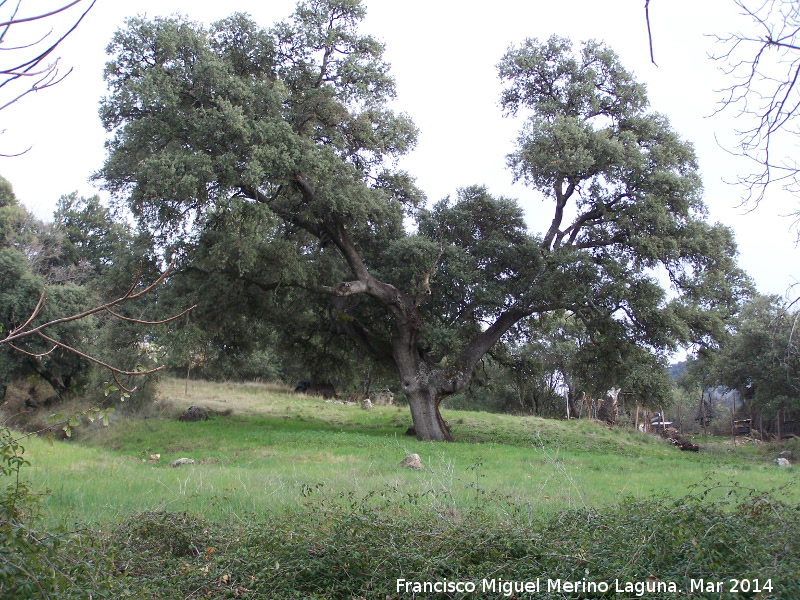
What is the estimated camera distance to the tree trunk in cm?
1808

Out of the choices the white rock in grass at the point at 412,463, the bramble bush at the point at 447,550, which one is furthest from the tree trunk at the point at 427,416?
the bramble bush at the point at 447,550

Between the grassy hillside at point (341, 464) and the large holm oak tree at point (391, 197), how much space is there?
3583mm

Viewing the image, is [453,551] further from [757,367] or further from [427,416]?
[757,367]

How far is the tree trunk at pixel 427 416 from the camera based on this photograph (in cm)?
1808

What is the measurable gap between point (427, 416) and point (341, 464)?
284 inches

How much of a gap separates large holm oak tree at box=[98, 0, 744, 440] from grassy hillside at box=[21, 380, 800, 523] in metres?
3.58

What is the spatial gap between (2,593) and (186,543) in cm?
228

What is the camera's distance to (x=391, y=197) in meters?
19.8

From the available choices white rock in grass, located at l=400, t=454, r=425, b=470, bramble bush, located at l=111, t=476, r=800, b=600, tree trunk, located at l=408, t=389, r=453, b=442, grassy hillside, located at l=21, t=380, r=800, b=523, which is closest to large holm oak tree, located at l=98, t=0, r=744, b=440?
tree trunk, located at l=408, t=389, r=453, b=442

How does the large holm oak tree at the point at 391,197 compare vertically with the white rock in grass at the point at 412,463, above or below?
above

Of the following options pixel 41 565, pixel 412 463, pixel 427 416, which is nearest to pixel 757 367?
pixel 427 416

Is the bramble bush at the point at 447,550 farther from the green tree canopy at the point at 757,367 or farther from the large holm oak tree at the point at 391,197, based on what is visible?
the green tree canopy at the point at 757,367

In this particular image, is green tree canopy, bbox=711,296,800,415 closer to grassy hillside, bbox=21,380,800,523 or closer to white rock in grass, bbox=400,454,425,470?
grassy hillside, bbox=21,380,800,523

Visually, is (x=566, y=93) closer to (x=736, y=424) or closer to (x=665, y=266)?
(x=665, y=266)
